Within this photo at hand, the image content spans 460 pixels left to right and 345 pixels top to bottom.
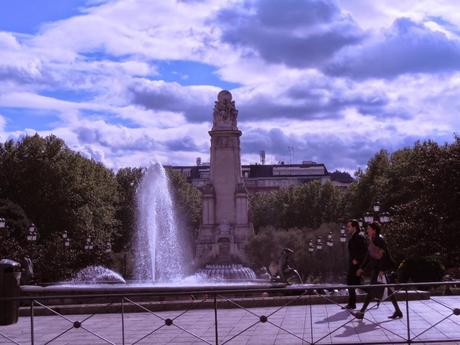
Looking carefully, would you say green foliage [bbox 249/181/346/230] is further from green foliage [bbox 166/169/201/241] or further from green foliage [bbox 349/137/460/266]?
green foliage [bbox 349/137/460/266]

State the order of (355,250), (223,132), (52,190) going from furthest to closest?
(52,190), (223,132), (355,250)

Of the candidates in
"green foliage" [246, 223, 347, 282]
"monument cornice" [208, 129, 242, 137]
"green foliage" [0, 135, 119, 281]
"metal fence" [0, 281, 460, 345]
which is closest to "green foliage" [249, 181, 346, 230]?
"green foliage" [246, 223, 347, 282]

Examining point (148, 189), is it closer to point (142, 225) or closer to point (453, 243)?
point (142, 225)

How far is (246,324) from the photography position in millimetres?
16250

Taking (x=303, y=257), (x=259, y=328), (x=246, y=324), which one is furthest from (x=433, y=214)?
(x=259, y=328)

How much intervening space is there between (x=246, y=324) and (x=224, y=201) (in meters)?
47.2

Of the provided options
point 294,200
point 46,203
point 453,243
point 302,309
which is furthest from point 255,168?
point 302,309

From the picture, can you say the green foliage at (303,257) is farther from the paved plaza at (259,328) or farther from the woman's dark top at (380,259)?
the woman's dark top at (380,259)

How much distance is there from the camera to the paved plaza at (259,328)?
44.1 ft

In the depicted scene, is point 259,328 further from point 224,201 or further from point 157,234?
point 224,201

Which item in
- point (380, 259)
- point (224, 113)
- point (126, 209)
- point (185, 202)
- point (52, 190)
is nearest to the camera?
point (380, 259)

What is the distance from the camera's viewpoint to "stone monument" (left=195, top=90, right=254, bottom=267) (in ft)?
207

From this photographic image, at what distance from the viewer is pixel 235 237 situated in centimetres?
6369

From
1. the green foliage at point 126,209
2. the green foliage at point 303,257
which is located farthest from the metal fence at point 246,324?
the green foliage at point 126,209
